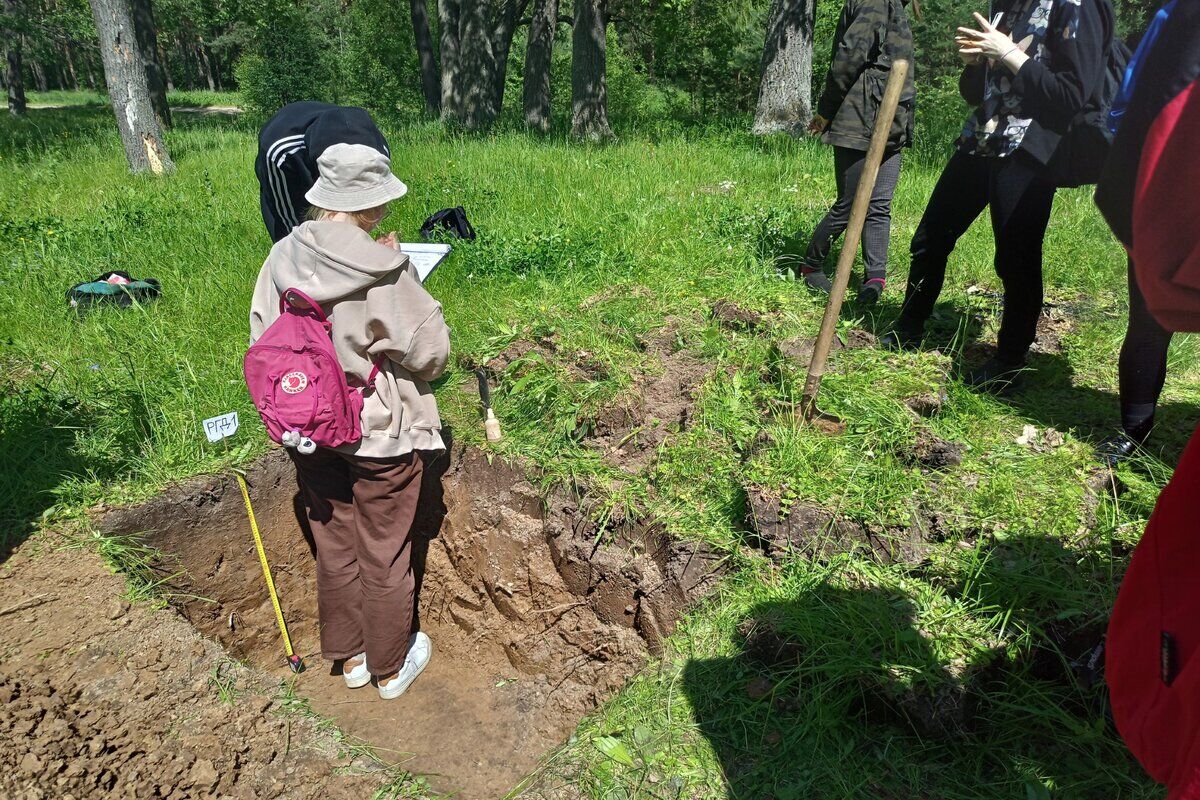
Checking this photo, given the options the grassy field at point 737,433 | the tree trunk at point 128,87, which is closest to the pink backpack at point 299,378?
the grassy field at point 737,433

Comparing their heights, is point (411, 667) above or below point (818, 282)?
below

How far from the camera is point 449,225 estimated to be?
17.9 feet

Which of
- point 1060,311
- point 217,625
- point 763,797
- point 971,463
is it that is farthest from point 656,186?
point 763,797

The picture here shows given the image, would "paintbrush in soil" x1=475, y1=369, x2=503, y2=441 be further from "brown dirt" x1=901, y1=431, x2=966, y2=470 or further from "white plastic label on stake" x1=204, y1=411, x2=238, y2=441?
"brown dirt" x1=901, y1=431, x2=966, y2=470

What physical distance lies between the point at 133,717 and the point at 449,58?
44.2 ft

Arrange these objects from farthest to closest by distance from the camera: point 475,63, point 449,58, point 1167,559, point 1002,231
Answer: point 449,58 < point 475,63 < point 1002,231 < point 1167,559

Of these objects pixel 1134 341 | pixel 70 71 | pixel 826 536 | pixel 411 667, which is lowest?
pixel 411 667

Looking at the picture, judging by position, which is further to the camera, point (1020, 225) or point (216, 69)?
point (216, 69)

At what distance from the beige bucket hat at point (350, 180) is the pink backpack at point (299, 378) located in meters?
0.37

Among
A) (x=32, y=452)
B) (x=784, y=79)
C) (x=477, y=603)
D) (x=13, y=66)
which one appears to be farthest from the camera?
(x=13, y=66)

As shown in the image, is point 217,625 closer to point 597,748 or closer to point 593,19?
point 597,748

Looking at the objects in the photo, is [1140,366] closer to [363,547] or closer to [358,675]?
[363,547]

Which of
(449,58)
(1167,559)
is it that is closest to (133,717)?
(1167,559)

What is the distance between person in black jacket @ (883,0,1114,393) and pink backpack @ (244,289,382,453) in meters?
2.83
